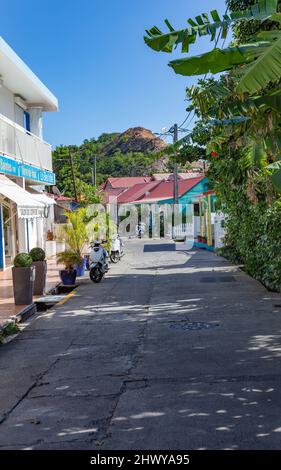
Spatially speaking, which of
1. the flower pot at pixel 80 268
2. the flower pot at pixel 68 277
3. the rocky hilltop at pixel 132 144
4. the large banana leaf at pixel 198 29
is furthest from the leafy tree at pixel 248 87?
the rocky hilltop at pixel 132 144

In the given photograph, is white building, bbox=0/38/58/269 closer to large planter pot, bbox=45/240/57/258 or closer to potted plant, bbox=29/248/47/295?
large planter pot, bbox=45/240/57/258

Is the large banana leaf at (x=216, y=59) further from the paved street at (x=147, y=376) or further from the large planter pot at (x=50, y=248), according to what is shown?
the large planter pot at (x=50, y=248)

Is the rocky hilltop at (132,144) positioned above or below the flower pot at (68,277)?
above

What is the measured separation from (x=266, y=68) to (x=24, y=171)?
674 inches

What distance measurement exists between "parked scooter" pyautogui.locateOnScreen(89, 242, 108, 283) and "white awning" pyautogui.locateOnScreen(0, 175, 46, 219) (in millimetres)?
2255

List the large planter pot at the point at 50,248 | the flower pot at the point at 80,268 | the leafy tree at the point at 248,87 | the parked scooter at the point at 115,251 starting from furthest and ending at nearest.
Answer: the large planter pot at the point at 50,248 → the parked scooter at the point at 115,251 → the flower pot at the point at 80,268 → the leafy tree at the point at 248,87

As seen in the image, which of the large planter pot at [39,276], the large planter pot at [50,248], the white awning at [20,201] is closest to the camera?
the large planter pot at [39,276]

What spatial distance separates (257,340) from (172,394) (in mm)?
2894

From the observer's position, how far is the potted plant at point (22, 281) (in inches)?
484

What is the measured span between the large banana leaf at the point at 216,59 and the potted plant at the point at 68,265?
480 inches

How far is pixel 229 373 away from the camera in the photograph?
6.64 metres

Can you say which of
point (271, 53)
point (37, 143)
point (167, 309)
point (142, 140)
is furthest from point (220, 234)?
point (142, 140)

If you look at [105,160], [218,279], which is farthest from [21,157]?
[105,160]

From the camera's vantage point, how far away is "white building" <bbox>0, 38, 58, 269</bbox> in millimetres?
18312
